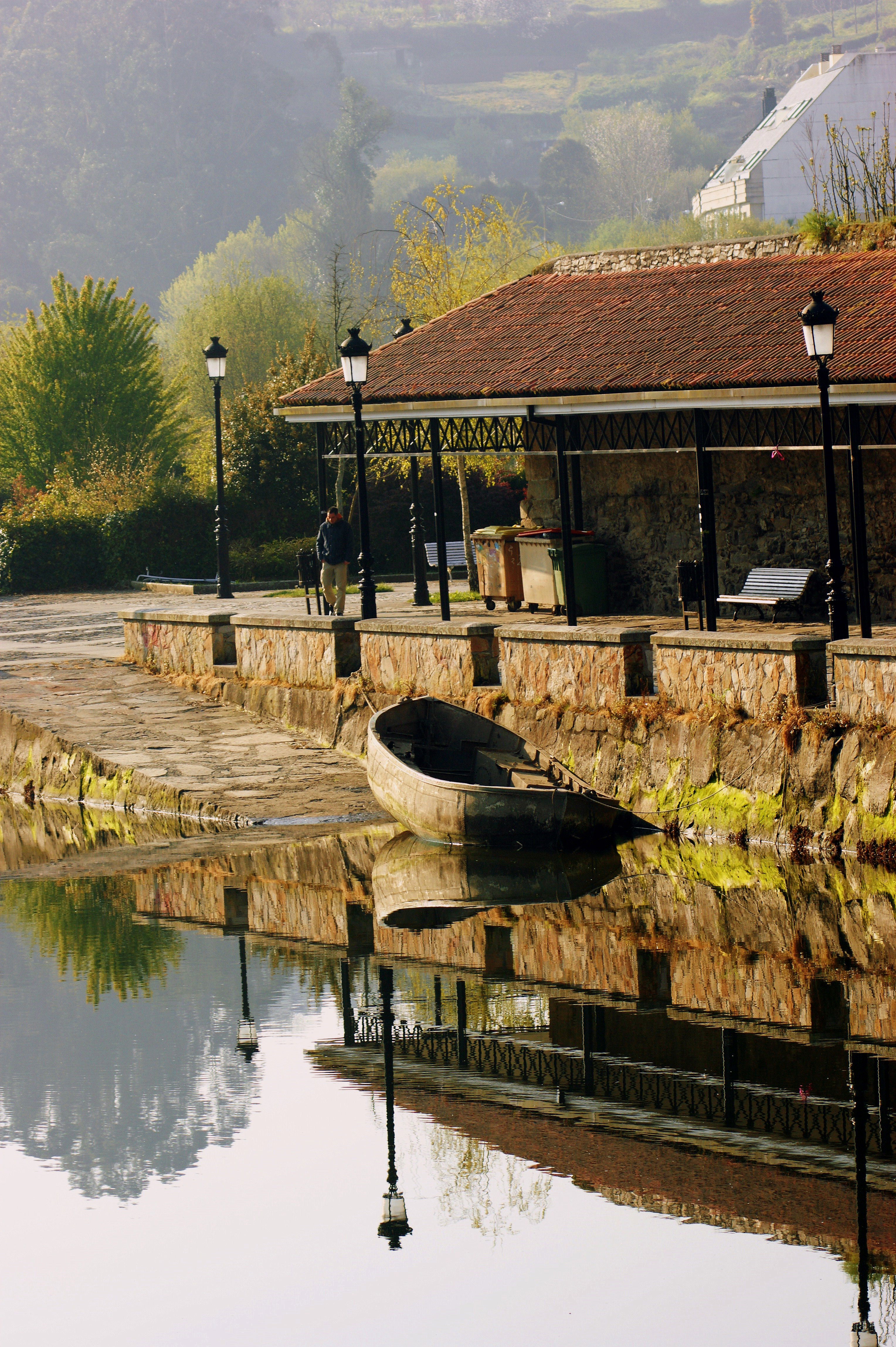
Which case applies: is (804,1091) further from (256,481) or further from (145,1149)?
(256,481)

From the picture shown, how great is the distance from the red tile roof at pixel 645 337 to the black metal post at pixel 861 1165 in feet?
25.8

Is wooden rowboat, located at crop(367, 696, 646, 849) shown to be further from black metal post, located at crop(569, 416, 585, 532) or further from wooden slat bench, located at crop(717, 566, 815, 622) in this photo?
black metal post, located at crop(569, 416, 585, 532)

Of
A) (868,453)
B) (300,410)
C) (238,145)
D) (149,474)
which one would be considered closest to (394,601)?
(300,410)

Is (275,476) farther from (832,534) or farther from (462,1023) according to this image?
(462,1023)

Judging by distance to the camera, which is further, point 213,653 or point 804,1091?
point 213,653

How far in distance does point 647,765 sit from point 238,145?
161 meters

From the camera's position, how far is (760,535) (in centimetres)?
2052

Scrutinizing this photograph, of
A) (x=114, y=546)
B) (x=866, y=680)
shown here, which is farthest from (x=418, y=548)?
(x=114, y=546)

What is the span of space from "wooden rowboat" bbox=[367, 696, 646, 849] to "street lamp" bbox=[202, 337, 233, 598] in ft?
31.2

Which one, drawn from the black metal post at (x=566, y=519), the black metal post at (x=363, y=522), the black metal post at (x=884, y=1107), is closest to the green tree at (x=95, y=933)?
the black metal post at (x=363, y=522)

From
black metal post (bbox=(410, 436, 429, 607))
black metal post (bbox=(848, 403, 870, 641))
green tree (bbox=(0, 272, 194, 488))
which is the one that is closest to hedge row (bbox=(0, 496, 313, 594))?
green tree (bbox=(0, 272, 194, 488))

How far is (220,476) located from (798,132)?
67052 mm

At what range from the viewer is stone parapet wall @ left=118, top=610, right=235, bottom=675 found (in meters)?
22.6

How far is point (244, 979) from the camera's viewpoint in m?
13.2
